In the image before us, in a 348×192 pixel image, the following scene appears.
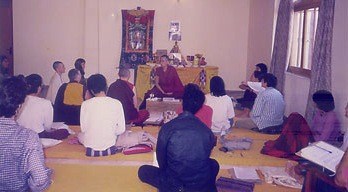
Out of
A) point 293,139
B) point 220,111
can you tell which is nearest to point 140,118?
point 220,111

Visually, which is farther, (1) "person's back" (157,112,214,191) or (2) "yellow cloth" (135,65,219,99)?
(2) "yellow cloth" (135,65,219,99)

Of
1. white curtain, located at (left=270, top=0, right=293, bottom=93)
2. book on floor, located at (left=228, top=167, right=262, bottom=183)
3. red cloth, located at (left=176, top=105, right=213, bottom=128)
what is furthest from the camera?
white curtain, located at (left=270, top=0, right=293, bottom=93)

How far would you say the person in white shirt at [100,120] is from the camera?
4.05 m

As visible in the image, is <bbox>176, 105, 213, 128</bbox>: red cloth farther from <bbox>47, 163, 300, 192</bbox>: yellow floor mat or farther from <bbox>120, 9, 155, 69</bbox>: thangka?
<bbox>120, 9, 155, 69</bbox>: thangka

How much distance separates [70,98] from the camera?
5.37 metres

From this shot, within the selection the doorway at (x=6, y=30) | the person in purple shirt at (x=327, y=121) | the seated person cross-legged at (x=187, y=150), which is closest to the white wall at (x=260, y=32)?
the person in purple shirt at (x=327, y=121)

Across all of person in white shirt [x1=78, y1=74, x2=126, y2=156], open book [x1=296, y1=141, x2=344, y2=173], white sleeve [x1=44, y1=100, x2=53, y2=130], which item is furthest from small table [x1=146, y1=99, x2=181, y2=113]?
open book [x1=296, y1=141, x2=344, y2=173]

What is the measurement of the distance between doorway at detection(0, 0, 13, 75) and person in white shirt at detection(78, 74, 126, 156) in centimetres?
652

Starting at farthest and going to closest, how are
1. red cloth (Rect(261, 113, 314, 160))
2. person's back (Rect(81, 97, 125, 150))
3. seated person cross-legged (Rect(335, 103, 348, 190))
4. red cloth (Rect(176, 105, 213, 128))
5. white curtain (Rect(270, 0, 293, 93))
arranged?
1. white curtain (Rect(270, 0, 293, 93))
2. red cloth (Rect(176, 105, 213, 128))
3. red cloth (Rect(261, 113, 314, 160))
4. person's back (Rect(81, 97, 125, 150))
5. seated person cross-legged (Rect(335, 103, 348, 190))

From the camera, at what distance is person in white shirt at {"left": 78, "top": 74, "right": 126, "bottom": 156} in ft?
13.3

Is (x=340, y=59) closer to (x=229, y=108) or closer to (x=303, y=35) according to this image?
(x=229, y=108)

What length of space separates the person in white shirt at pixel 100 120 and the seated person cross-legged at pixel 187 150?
1.16 m

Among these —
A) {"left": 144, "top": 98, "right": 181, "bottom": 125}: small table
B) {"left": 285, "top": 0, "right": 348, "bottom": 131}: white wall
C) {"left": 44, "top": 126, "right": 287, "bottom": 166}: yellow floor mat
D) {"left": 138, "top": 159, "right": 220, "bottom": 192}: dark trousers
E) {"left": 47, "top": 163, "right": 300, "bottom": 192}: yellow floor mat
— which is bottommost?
{"left": 47, "top": 163, "right": 300, "bottom": 192}: yellow floor mat

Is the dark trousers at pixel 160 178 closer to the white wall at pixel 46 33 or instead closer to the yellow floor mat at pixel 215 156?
the yellow floor mat at pixel 215 156
